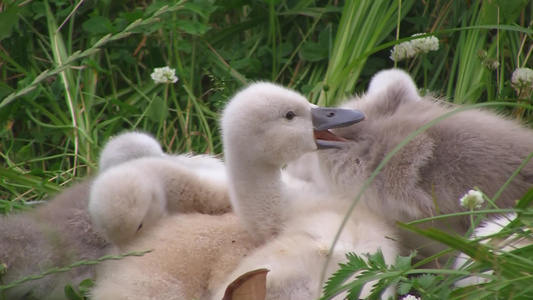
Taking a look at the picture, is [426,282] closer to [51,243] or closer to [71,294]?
[71,294]

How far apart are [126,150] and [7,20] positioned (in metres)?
1.09

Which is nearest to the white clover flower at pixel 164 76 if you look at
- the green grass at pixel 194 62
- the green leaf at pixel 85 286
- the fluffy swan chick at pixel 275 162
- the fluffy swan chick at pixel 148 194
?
the green grass at pixel 194 62

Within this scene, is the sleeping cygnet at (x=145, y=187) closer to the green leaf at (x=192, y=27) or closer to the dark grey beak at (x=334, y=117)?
the dark grey beak at (x=334, y=117)

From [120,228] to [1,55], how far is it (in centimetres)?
161

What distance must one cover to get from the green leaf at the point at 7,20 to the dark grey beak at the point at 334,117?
5.55ft

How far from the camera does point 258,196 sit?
268 centimetres

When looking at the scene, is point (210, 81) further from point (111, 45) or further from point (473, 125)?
point (473, 125)

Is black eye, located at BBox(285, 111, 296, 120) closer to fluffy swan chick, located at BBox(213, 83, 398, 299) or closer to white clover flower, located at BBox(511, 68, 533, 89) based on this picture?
fluffy swan chick, located at BBox(213, 83, 398, 299)

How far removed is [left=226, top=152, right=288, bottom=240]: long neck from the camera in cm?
267

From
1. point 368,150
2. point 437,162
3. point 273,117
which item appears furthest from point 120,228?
point 437,162

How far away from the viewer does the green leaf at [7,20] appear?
12.4 ft

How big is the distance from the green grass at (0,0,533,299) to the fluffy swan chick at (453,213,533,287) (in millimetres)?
1087

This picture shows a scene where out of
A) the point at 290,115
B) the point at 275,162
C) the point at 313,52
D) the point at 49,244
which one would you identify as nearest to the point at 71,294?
the point at 49,244

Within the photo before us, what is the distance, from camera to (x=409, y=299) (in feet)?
6.89
